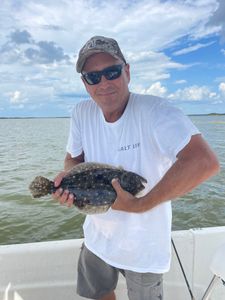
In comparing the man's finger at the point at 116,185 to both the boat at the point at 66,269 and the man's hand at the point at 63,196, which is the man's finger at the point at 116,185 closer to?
the man's hand at the point at 63,196

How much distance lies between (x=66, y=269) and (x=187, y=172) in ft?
6.19

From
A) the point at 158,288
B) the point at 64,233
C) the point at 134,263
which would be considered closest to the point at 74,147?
the point at 134,263

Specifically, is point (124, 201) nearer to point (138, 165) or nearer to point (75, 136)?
point (138, 165)

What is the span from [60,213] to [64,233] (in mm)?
1249

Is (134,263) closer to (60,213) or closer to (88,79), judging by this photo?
(88,79)

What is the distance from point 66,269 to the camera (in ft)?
11.1

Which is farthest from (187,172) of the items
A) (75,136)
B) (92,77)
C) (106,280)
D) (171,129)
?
(106,280)

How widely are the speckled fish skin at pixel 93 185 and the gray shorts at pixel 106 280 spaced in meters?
0.51

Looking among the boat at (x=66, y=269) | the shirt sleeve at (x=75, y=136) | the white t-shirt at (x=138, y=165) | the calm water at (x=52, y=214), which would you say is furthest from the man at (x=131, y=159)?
the calm water at (x=52, y=214)

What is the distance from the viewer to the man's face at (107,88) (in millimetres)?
2420

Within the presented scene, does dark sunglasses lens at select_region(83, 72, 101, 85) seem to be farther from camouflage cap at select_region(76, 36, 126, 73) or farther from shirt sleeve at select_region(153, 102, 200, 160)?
shirt sleeve at select_region(153, 102, 200, 160)

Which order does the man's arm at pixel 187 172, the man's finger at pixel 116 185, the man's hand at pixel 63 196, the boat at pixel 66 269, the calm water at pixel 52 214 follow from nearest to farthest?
the man's arm at pixel 187 172, the man's finger at pixel 116 185, the man's hand at pixel 63 196, the boat at pixel 66 269, the calm water at pixel 52 214

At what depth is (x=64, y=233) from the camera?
25.3ft

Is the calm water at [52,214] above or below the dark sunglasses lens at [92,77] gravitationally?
below
